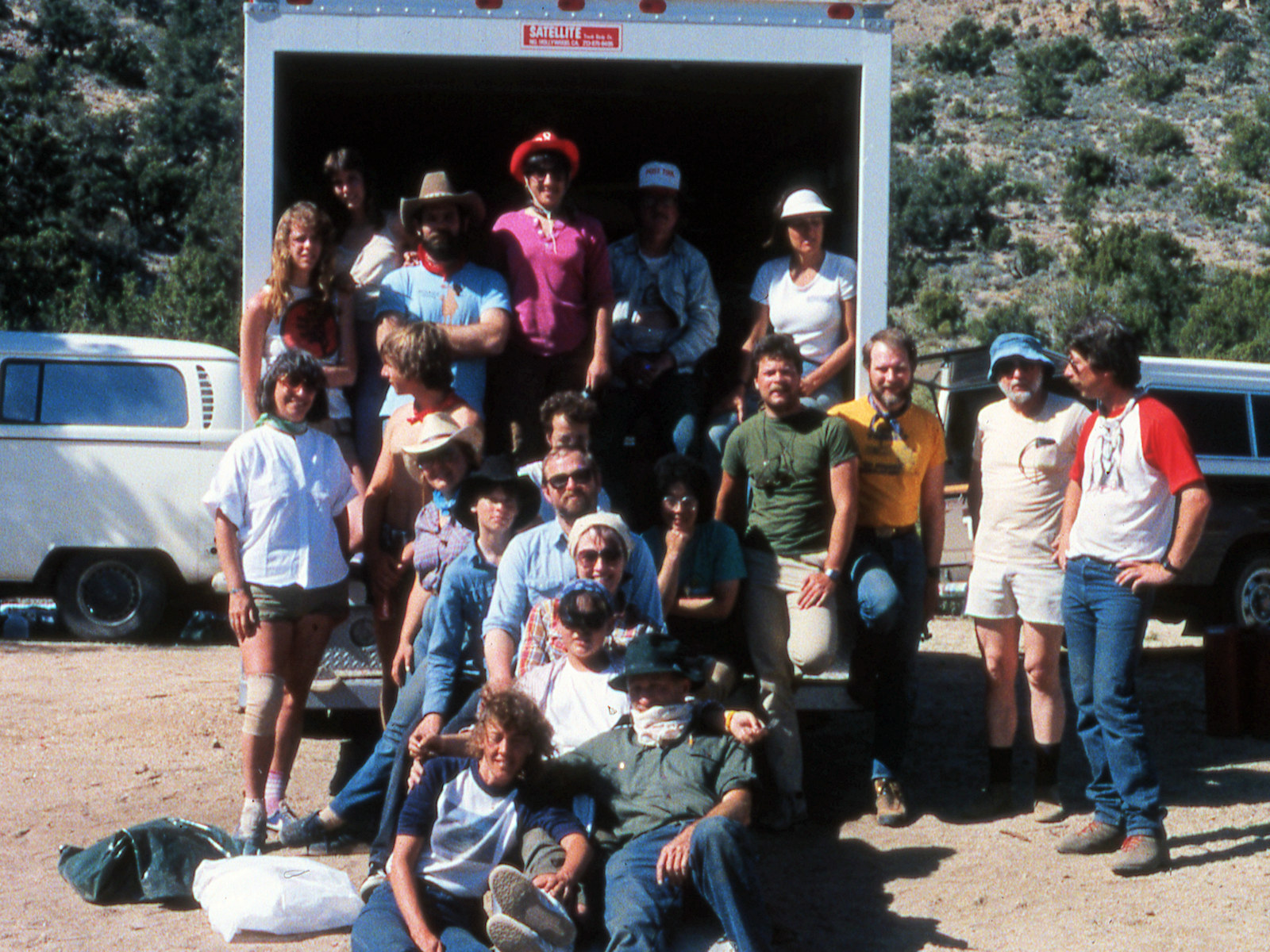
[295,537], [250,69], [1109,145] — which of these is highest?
[1109,145]

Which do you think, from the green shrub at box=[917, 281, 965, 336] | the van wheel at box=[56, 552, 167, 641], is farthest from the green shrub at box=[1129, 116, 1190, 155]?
the van wheel at box=[56, 552, 167, 641]

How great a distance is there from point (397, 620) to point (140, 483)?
566 centimetres

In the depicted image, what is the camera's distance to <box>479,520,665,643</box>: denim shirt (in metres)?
4.64

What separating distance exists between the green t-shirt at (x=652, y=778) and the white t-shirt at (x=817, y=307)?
78.8 inches

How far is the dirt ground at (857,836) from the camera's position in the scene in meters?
4.31

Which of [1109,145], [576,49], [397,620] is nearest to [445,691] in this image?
[397,620]

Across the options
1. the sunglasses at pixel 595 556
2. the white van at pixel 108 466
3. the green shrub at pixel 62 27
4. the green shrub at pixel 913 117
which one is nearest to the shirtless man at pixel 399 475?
the sunglasses at pixel 595 556

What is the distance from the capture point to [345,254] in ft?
19.4

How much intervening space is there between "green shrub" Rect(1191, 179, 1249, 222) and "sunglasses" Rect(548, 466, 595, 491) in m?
45.1

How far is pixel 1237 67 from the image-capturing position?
2299 inches

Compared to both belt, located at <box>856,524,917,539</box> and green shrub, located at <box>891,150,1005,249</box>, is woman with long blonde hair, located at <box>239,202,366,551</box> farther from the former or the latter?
green shrub, located at <box>891,150,1005,249</box>

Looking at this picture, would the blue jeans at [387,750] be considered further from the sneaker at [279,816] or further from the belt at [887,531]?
the belt at [887,531]

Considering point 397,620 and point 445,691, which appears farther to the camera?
point 397,620

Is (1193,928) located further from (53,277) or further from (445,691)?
(53,277)
